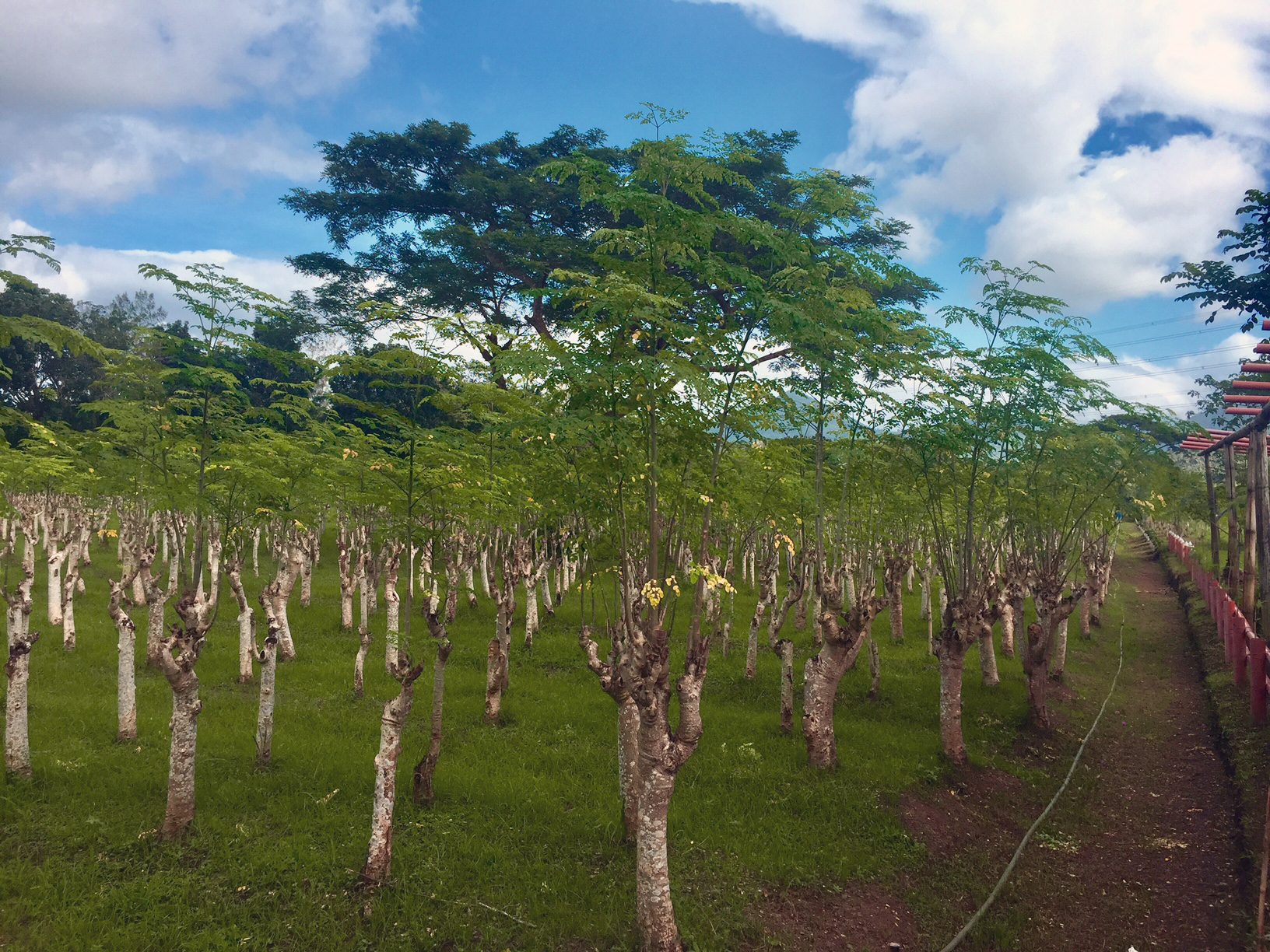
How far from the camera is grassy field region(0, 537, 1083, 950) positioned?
7566 mm

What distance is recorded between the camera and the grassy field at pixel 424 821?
24.8 feet

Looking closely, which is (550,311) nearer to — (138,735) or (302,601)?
(302,601)

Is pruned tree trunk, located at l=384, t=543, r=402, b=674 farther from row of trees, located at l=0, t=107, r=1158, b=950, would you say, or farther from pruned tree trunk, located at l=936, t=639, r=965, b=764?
pruned tree trunk, located at l=936, t=639, r=965, b=764

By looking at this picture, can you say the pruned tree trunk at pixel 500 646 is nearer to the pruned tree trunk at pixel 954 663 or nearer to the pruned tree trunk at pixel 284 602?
the pruned tree trunk at pixel 284 602

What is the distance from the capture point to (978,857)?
10.1 meters

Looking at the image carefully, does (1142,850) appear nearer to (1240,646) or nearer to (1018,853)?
(1018,853)

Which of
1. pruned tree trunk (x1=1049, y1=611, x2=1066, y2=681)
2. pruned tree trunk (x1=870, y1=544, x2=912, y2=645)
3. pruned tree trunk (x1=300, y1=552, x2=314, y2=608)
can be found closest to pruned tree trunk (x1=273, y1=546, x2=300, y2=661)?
pruned tree trunk (x1=300, y1=552, x2=314, y2=608)

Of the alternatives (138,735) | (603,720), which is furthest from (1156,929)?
Result: (138,735)

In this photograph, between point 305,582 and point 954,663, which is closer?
point 954,663

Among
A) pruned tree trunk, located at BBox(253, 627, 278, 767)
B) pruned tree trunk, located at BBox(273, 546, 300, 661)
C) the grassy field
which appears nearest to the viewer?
the grassy field

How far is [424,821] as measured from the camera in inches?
376

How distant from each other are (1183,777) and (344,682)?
16975mm

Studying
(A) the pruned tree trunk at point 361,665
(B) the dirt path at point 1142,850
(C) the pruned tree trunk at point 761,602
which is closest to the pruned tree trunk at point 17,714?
(A) the pruned tree trunk at point 361,665

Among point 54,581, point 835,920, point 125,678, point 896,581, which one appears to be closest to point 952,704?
point 896,581
